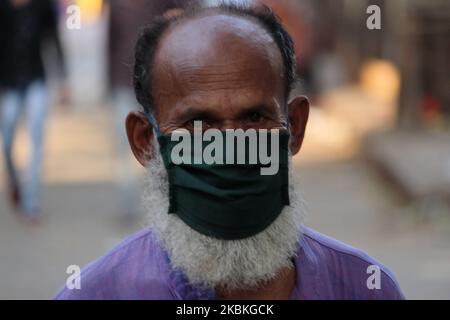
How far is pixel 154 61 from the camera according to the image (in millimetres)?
2434

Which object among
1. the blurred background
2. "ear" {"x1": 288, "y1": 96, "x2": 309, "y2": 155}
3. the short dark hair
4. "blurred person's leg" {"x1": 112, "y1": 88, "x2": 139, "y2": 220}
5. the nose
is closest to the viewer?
the nose

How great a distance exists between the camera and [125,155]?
7895mm

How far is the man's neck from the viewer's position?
7.86ft

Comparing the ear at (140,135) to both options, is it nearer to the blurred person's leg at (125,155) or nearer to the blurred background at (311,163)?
the blurred background at (311,163)

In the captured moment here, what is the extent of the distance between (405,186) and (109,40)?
8.60 feet

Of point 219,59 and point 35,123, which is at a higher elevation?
point 219,59

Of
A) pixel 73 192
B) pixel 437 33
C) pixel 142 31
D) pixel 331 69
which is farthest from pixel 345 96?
pixel 142 31

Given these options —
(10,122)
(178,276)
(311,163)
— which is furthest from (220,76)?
(311,163)

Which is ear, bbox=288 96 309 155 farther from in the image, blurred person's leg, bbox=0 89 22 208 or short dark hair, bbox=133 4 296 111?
blurred person's leg, bbox=0 89 22 208

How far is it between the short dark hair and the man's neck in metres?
0.41

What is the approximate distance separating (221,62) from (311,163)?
8.47m

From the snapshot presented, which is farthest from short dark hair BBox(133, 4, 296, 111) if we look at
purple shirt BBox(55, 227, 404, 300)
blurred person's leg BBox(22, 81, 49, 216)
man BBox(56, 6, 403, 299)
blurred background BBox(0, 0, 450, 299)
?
blurred person's leg BBox(22, 81, 49, 216)

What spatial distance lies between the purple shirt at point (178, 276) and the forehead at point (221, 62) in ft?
1.20

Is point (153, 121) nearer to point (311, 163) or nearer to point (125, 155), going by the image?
point (125, 155)
